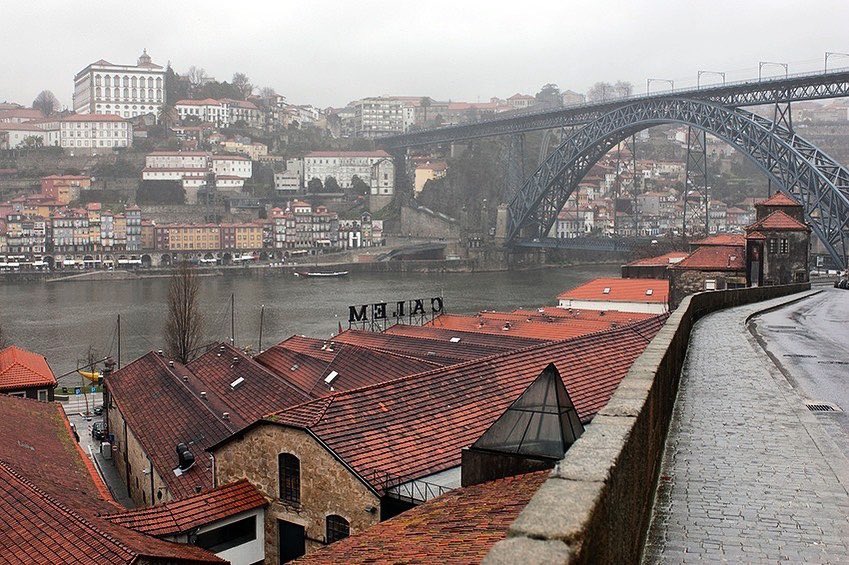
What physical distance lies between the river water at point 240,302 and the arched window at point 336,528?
21137mm

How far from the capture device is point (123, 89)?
103 meters

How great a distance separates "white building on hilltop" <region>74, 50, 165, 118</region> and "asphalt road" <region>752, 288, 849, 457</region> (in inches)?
3836

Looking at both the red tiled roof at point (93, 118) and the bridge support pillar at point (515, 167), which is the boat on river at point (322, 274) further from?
the red tiled roof at point (93, 118)

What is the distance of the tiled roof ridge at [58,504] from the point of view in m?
7.26

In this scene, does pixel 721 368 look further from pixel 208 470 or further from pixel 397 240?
pixel 397 240

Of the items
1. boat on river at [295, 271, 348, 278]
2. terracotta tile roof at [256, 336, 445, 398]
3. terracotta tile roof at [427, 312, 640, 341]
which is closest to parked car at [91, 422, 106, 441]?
terracotta tile roof at [256, 336, 445, 398]

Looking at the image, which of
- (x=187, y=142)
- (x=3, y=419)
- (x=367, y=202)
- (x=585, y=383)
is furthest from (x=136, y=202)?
(x=585, y=383)

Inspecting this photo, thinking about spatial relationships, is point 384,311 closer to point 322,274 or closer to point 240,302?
point 240,302

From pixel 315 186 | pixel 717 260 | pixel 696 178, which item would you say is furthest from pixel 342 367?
pixel 696 178

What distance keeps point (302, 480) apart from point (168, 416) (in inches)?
220

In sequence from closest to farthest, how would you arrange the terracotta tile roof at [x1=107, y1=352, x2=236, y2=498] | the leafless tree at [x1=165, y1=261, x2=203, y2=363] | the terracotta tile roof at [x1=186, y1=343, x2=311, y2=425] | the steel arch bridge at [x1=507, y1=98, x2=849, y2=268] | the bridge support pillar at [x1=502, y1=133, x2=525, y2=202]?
the terracotta tile roof at [x1=107, y1=352, x2=236, y2=498]
the terracotta tile roof at [x1=186, y1=343, x2=311, y2=425]
the leafless tree at [x1=165, y1=261, x2=203, y2=363]
the steel arch bridge at [x1=507, y1=98, x2=849, y2=268]
the bridge support pillar at [x1=502, y1=133, x2=525, y2=202]

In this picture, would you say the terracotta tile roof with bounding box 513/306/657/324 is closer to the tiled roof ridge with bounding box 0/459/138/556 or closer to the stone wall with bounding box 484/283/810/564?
the tiled roof ridge with bounding box 0/459/138/556

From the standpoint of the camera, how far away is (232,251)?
234 ft

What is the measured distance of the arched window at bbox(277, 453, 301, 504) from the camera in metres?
8.50
